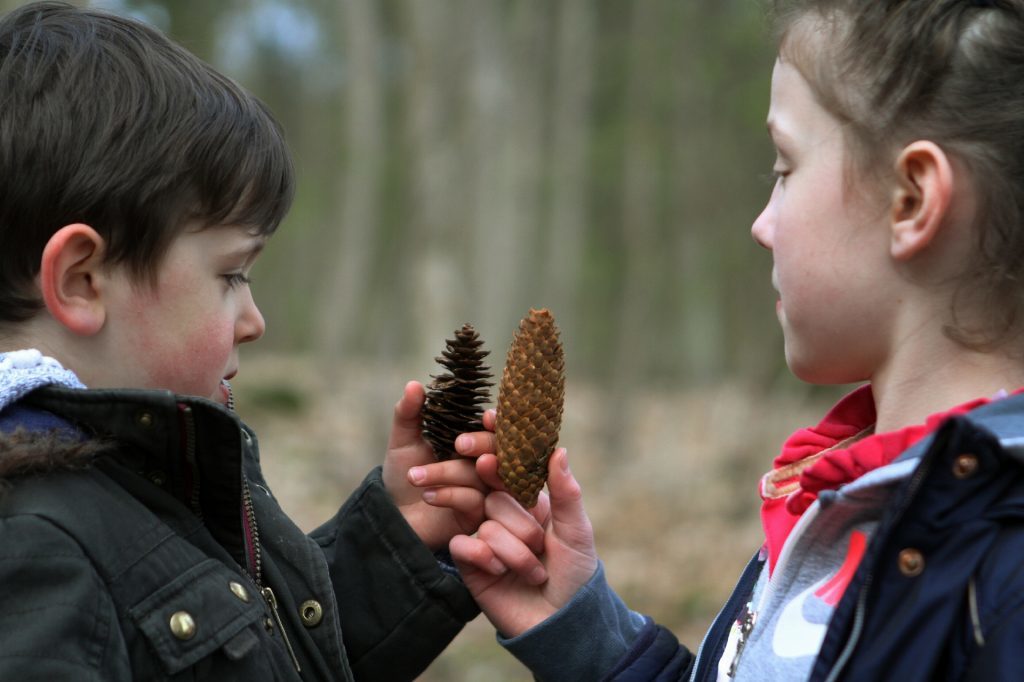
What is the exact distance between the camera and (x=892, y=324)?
1659mm

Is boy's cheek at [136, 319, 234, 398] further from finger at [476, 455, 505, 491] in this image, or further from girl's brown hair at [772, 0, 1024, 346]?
girl's brown hair at [772, 0, 1024, 346]

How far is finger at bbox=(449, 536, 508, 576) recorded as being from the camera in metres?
2.12

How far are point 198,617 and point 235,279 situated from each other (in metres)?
0.60

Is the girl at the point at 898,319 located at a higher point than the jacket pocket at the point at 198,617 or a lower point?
higher

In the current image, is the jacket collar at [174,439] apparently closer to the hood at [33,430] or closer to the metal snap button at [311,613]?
the hood at [33,430]

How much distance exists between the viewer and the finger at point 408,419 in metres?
2.19

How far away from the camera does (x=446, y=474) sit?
83.7 inches

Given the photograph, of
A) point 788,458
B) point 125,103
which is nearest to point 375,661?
point 788,458

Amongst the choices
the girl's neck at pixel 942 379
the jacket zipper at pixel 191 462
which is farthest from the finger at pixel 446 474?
the girl's neck at pixel 942 379

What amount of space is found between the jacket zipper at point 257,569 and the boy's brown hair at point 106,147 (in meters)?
0.48

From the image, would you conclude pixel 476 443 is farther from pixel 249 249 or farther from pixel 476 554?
pixel 249 249

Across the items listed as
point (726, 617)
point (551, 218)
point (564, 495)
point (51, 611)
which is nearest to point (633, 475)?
point (564, 495)

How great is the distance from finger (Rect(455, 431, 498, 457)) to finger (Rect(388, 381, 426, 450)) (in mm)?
160

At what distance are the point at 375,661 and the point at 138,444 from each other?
0.79 m
